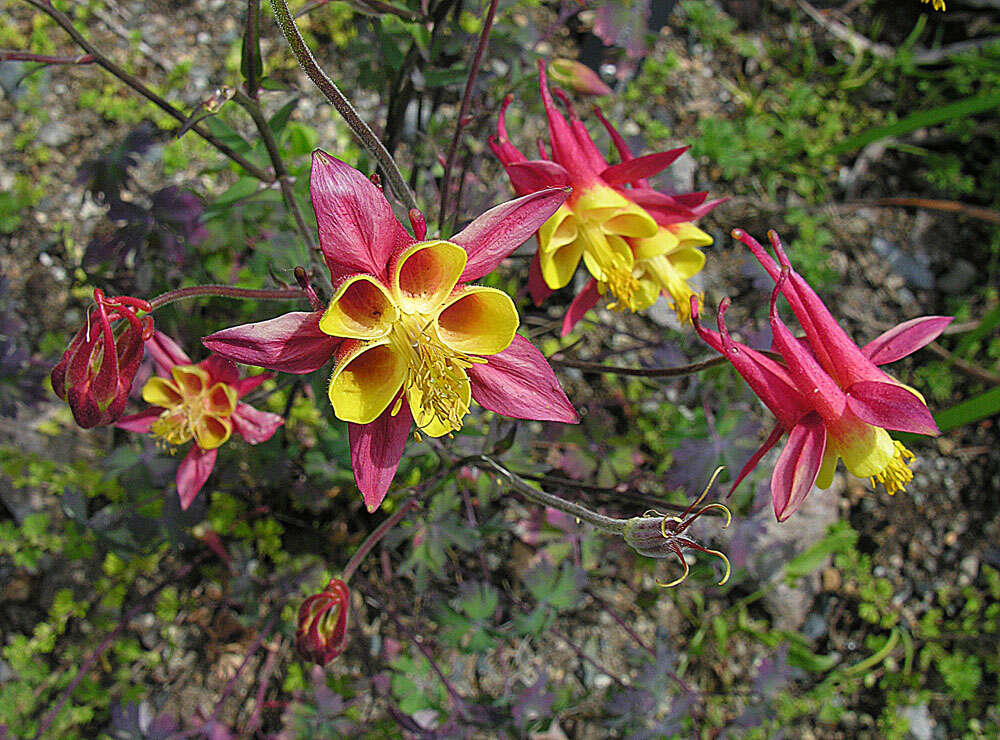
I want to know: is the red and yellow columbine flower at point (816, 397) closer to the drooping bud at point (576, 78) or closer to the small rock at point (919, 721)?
the drooping bud at point (576, 78)

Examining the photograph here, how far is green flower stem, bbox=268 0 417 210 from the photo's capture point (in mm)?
1015

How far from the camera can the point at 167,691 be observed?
7.78 ft

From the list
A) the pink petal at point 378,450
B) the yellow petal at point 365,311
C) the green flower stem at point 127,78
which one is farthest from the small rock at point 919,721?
the green flower stem at point 127,78

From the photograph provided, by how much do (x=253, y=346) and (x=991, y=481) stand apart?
2.98m

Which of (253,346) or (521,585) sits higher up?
(253,346)

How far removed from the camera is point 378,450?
1115 mm

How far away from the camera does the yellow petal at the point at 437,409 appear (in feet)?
→ 3.59

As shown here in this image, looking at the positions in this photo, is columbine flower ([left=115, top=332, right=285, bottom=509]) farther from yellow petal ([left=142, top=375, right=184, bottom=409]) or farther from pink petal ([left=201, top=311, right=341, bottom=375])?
pink petal ([left=201, top=311, right=341, bottom=375])

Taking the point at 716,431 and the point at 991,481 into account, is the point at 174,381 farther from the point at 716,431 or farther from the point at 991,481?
the point at 991,481

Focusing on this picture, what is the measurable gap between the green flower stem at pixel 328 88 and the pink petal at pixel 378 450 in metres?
0.37

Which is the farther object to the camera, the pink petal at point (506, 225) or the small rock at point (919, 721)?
the small rock at point (919, 721)

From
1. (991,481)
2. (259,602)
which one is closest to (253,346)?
(259,602)

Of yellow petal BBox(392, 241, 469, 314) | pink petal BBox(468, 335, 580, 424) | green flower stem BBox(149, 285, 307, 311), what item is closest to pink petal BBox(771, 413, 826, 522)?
pink petal BBox(468, 335, 580, 424)

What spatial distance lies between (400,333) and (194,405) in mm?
645
